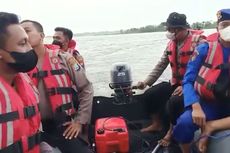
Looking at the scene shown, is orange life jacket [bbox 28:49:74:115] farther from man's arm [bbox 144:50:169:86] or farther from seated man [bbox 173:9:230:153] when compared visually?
man's arm [bbox 144:50:169:86]

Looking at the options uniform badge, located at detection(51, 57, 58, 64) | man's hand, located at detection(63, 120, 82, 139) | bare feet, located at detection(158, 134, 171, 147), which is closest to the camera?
man's hand, located at detection(63, 120, 82, 139)

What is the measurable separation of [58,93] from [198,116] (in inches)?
38.0

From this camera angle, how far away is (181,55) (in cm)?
345

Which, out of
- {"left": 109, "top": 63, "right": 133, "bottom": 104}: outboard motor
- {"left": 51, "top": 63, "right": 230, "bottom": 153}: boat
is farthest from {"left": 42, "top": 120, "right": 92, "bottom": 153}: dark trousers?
{"left": 109, "top": 63, "right": 133, "bottom": 104}: outboard motor

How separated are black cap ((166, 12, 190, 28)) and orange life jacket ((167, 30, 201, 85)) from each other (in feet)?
0.49

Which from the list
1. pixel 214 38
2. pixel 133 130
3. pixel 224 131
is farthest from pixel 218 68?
pixel 133 130

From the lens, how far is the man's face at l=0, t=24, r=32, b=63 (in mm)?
1752

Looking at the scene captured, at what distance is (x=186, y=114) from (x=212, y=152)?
0.31 m

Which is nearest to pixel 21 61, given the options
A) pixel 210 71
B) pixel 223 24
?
pixel 210 71

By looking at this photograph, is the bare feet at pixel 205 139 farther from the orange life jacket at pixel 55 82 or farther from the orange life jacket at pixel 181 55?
the orange life jacket at pixel 181 55

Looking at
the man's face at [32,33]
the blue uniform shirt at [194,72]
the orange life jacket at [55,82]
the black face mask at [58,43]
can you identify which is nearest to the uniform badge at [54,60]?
the orange life jacket at [55,82]

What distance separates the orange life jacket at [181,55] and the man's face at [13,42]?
196cm

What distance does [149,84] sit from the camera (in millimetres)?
3824

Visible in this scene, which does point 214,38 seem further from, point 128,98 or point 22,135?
point 22,135
